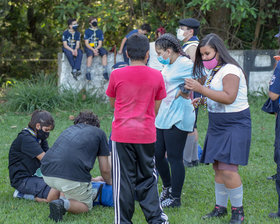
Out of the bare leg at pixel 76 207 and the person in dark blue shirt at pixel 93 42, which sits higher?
the person in dark blue shirt at pixel 93 42

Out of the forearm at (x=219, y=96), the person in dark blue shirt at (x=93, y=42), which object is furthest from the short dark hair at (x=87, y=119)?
the person in dark blue shirt at (x=93, y=42)

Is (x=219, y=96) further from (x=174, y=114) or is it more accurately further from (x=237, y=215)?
(x=237, y=215)

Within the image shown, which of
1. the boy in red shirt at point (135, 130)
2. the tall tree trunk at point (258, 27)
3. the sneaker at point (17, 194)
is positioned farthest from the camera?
the tall tree trunk at point (258, 27)

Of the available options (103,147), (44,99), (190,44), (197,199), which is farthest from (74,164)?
(44,99)

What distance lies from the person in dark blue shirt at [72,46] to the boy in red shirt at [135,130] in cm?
691

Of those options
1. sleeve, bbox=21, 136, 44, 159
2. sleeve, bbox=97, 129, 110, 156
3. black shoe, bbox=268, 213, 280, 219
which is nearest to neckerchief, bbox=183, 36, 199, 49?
sleeve, bbox=97, 129, 110, 156

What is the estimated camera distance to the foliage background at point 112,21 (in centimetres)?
1123

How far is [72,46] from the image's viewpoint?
34.4 ft

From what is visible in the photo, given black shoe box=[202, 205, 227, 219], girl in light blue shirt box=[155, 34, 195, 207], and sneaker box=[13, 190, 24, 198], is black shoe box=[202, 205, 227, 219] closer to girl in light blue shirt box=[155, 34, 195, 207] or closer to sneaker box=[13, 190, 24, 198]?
girl in light blue shirt box=[155, 34, 195, 207]

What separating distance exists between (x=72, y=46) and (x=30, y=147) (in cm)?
617

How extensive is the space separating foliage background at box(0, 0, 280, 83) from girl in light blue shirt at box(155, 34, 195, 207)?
18.3 ft

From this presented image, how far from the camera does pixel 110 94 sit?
3.63 m

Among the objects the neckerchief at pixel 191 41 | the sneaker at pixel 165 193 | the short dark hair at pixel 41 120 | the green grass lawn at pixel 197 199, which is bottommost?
the green grass lawn at pixel 197 199

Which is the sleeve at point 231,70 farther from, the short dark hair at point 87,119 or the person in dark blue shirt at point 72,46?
the person in dark blue shirt at point 72,46
